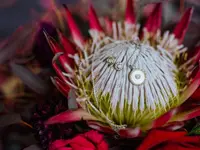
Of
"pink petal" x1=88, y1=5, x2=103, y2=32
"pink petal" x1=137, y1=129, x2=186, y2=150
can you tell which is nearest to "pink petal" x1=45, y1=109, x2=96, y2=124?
"pink petal" x1=137, y1=129, x2=186, y2=150

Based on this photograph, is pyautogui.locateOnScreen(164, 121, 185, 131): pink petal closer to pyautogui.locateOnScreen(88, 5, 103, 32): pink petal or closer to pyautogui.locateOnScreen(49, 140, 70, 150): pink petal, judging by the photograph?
pyautogui.locateOnScreen(49, 140, 70, 150): pink petal

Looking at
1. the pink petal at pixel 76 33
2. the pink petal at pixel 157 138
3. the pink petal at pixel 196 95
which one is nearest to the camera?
the pink petal at pixel 157 138

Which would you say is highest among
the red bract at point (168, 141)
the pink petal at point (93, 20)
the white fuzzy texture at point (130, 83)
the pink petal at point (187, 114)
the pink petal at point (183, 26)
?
the pink petal at point (93, 20)

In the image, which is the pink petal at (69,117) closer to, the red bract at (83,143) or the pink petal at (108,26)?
the red bract at (83,143)

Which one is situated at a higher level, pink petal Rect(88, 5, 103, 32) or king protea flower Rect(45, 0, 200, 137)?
pink petal Rect(88, 5, 103, 32)

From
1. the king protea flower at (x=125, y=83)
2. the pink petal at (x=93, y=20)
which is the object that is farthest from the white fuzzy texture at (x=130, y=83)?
the pink petal at (x=93, y=20)

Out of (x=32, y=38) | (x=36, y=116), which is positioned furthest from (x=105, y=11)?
(x=36, y=116)

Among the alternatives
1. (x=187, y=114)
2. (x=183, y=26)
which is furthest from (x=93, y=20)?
(x=187, y=114)
